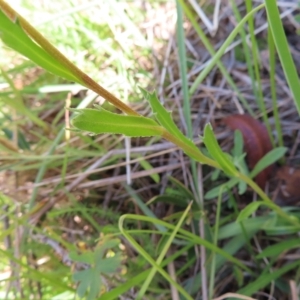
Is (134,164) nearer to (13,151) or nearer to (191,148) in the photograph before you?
(13,151)

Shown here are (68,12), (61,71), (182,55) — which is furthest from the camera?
(68,12)

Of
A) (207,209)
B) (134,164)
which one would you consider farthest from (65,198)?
(207,209)

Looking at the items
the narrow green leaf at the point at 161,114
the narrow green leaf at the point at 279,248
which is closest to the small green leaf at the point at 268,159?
the narrow green leaf at the point at 279,248

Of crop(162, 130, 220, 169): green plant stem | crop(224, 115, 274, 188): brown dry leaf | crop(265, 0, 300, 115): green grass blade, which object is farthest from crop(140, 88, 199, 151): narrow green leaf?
crop(224, 115, 274, 188): brown dry leaf

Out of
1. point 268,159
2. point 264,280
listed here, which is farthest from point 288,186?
point 264,280

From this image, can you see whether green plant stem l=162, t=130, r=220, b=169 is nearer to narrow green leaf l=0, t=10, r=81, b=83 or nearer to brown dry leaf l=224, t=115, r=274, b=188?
narrow green leaf l=0, t=10, r=81, b=83

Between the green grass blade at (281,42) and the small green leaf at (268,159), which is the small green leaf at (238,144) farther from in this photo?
the green grass blade at (281,42)

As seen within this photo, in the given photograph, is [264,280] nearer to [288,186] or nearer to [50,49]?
[288,186]
